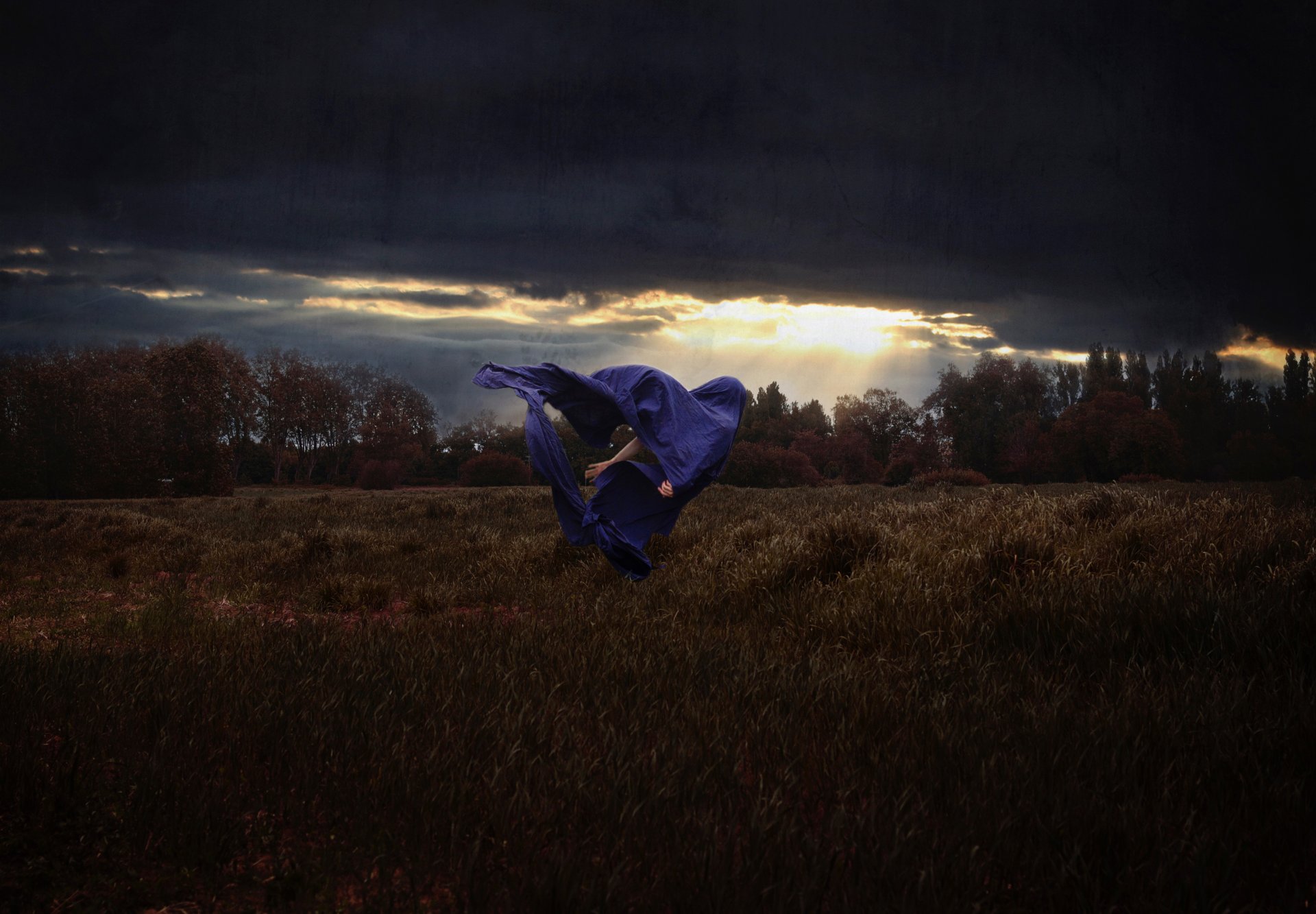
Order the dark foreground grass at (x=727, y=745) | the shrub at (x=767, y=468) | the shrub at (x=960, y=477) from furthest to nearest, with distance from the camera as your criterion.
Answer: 1. the shrub at (x=767, y=468)
2. the shrub at (x=960, y=477)
3. the dark foreground grass at (x=727, y=745)

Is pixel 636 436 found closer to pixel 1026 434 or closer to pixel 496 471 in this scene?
pixel 496 471

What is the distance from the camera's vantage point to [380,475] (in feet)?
114

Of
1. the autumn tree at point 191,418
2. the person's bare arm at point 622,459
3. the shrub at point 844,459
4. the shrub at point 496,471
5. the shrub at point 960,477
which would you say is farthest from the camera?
the shrub at point 844,459

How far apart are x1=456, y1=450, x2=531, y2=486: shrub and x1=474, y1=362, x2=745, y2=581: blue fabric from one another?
23.7 m

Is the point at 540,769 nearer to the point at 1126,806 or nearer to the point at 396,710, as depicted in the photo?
the point at 396,710

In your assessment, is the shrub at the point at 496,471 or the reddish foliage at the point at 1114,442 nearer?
the reddish foliage at the point at 1114,442

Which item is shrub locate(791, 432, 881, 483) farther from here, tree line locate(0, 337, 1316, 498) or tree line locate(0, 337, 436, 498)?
tree line locate(0, 337, 436, 498)

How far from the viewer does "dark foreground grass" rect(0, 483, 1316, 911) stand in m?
1.98

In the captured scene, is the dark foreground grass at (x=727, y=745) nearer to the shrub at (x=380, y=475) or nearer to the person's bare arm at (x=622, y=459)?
the person's bare arm at (x=622, y=459)

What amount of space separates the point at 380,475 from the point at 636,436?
3132 cm

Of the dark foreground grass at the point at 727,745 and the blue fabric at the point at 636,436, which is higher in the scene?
the blue fabric at the point at 636,436

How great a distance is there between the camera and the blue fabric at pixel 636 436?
20.4 ft

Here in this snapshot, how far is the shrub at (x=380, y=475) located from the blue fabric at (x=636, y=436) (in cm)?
2970

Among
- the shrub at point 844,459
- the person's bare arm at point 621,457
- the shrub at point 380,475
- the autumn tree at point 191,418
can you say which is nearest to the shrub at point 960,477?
the shrub at point 844,459
